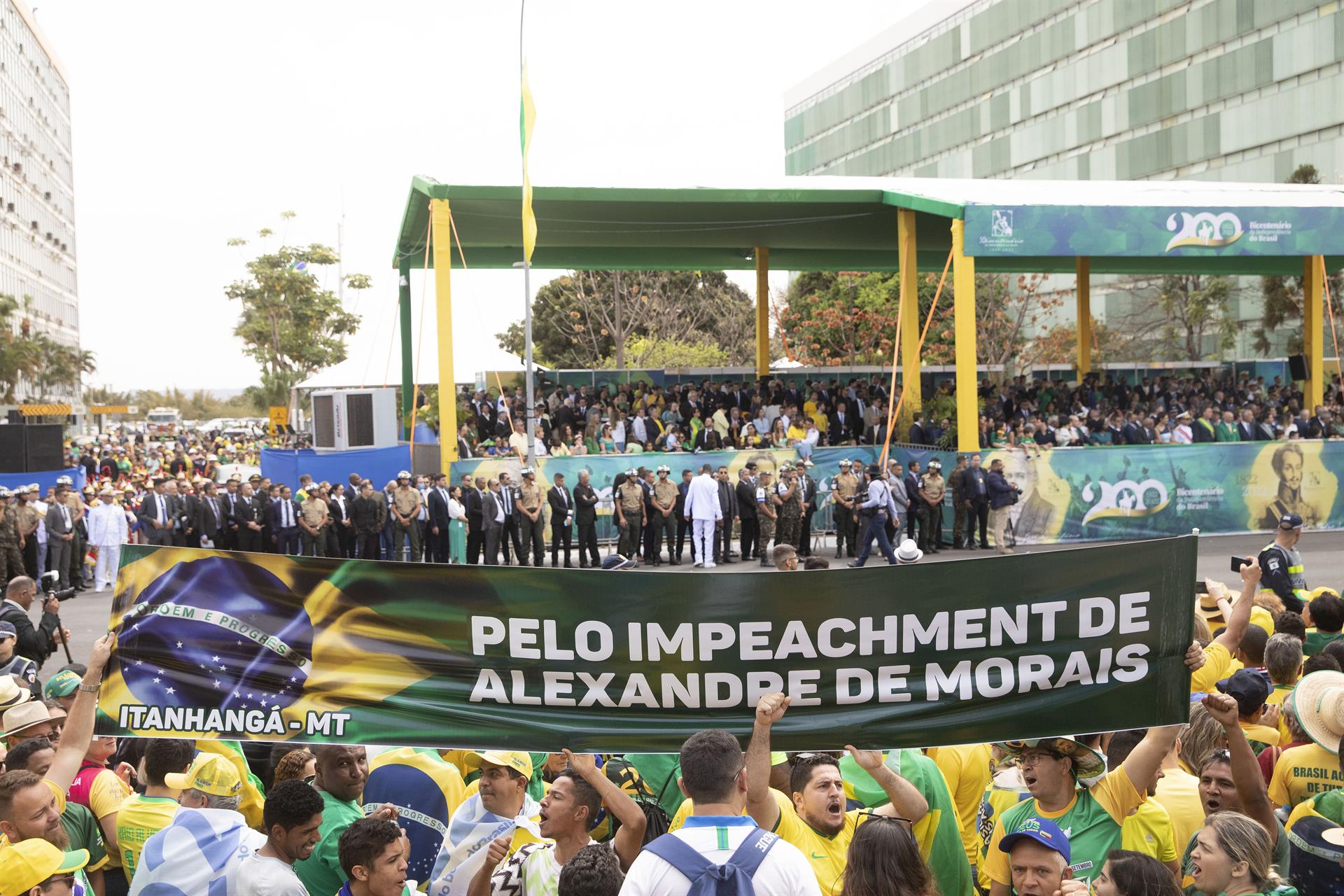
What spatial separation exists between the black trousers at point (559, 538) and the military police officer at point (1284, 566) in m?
12.5

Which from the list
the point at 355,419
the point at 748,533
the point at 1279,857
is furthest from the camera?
the point at 355,419

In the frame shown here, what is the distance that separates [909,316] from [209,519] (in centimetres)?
1391

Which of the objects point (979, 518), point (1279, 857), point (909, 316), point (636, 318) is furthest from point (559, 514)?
point (636, 318)

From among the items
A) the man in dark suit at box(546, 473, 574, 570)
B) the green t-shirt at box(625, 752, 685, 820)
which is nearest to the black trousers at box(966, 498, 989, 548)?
the man in dark suit at box(546, 473, 574, 570)

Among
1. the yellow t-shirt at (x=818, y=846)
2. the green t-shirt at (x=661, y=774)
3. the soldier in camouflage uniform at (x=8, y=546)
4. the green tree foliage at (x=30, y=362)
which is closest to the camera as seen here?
the yellow t-shirt at (x=818, y=846)

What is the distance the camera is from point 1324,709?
490 cm

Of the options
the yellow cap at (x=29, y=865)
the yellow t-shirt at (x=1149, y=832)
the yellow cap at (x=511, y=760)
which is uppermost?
the yellow cap at (x=511, y=760)

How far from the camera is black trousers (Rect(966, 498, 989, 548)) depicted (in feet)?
69.5

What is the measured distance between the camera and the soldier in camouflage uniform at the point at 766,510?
811 inches

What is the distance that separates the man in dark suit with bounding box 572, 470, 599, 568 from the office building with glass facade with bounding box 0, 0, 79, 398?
5080cm

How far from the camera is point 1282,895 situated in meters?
3.67

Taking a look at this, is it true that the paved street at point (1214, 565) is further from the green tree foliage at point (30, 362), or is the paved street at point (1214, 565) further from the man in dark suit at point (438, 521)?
the green tree foliage at point (30, 362)

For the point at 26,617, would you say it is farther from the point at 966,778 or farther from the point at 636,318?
the point at 636,318

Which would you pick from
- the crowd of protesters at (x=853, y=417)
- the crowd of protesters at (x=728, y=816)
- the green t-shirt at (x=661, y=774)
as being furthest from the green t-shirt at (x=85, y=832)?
the crowd of protesters at (x=853, y=417)
